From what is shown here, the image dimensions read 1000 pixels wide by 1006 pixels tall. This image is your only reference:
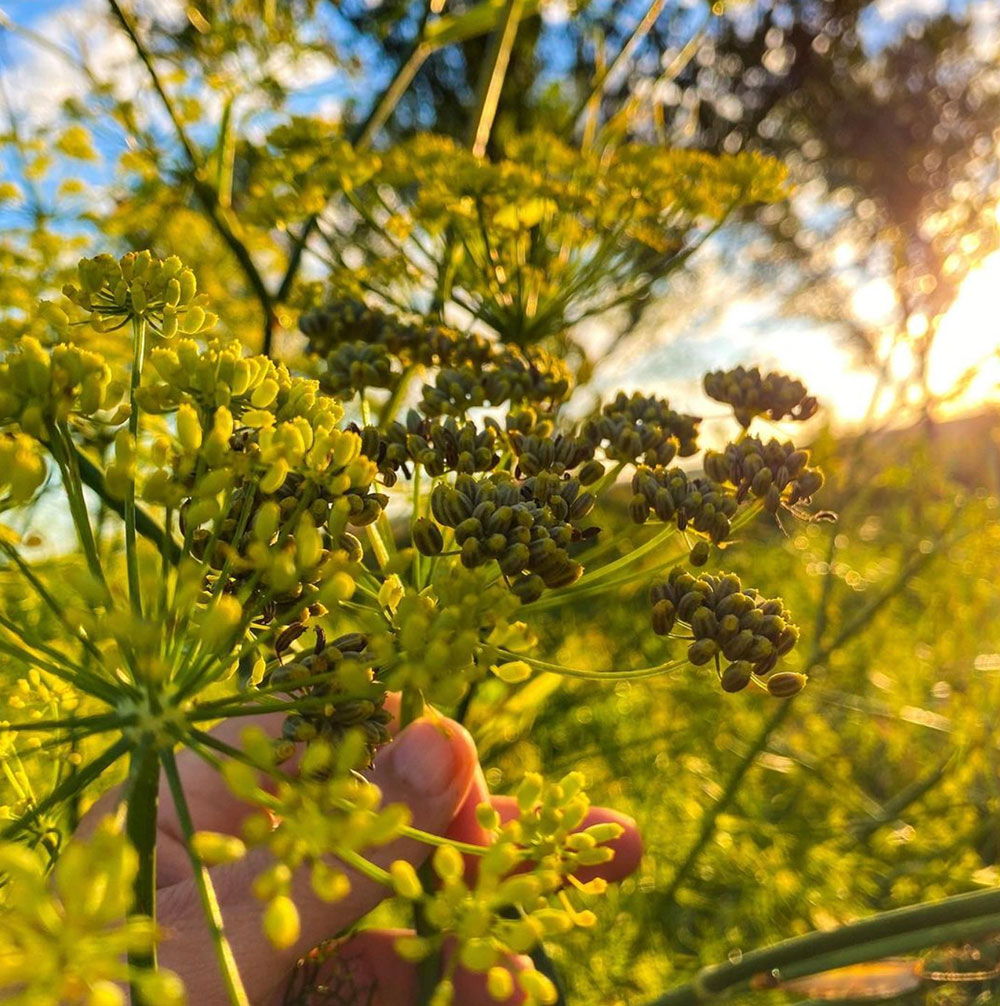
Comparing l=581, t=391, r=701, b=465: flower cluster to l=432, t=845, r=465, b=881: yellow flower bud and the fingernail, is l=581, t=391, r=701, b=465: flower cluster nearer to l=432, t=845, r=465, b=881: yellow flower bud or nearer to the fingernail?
the fingernail

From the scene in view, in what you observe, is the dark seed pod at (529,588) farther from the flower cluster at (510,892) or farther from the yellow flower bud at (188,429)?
the yellow flower bud at (188,429)

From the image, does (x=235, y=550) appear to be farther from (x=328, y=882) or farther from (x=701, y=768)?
(x=701, y=768)

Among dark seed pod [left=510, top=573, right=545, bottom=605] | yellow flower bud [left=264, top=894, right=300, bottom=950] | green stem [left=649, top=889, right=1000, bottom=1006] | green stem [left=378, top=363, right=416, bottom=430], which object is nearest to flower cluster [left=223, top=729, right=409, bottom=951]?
yellow flower bud [left=264, top=894, right=300, bottom=950]

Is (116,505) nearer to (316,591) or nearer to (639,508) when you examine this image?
(316,591)

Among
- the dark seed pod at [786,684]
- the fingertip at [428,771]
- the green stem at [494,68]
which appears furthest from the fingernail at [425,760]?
the green stem at [494,68]

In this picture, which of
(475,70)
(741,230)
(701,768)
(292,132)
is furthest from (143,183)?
(741,230)

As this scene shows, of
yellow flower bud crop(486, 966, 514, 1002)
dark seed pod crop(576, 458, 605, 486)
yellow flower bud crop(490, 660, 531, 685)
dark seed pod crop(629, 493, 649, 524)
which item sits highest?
dark seed pod crop(576, 458, 605, 486)

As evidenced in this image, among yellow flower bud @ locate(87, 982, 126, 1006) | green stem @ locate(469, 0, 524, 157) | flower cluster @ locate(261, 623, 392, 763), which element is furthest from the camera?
green stem @ locate(469, 0, 524, 157)
